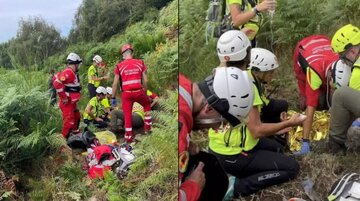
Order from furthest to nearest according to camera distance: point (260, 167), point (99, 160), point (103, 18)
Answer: point (99, 160) < point (103, 18) < point (260, 167)

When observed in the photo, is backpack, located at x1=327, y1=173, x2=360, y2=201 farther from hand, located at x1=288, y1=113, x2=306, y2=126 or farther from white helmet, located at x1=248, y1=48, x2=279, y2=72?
white helmet, located at x1=248, y1=48, x2=279, y2=72

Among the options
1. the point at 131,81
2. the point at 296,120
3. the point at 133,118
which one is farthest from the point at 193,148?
the point at 133,118

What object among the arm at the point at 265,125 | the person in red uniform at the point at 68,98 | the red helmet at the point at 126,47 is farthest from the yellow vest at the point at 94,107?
the arm at the point at 265,125

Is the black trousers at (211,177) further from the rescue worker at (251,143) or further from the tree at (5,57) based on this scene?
the tree at (5,57)

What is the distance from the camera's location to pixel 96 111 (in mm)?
2682

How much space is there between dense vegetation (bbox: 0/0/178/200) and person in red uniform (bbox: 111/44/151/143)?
4 centimetres

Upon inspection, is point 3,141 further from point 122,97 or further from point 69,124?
point 122,97

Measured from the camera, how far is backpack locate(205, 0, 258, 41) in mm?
1041

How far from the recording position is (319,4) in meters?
1.32

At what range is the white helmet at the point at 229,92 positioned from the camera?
95 centimetres

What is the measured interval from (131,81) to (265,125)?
1.11 m

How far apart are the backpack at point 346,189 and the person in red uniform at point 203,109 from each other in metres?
0.26

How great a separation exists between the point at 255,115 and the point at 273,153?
0.65 feet

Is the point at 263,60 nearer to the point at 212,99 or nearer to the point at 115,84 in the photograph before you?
the point at 212,99
